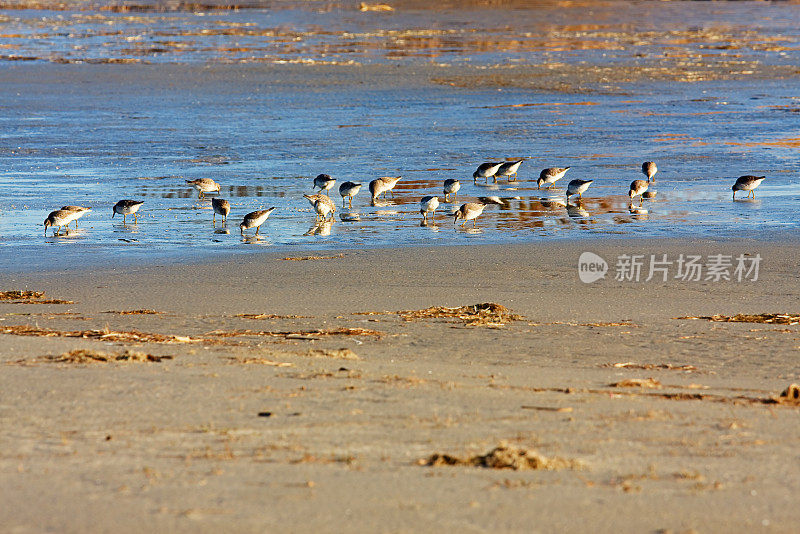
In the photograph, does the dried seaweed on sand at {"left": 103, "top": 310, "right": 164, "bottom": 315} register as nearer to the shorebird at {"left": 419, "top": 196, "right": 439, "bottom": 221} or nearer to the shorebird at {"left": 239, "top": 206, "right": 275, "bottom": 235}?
the shorebird at {"left": 239, "top": 206, "right": 275, "bottom": 235}

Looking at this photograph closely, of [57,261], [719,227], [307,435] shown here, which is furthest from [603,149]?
[307,435]

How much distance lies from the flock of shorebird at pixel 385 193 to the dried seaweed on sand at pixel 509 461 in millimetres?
8349

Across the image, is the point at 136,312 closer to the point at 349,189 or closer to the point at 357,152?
the point at 349,189

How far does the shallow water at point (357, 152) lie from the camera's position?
514 inches

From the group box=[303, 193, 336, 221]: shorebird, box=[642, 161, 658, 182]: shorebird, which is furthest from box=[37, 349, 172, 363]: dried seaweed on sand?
box=[642, 161, 658, 182]: shorebird

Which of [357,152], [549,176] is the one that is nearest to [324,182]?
A: [549,176]

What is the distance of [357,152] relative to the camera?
62.4 ft

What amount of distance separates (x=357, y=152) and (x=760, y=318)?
11.4 m

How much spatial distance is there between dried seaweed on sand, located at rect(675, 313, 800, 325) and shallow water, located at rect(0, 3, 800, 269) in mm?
3989

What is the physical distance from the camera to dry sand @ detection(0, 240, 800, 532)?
4.10 metres

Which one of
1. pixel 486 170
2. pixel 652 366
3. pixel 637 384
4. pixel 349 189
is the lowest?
pixel 652 366

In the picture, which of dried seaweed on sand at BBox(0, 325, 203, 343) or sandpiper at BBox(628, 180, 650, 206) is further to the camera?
sandpiper at BBox(628, 180, 650, 206)

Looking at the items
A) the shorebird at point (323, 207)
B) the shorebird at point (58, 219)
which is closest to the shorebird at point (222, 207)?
the shorebird at point (323, 207)

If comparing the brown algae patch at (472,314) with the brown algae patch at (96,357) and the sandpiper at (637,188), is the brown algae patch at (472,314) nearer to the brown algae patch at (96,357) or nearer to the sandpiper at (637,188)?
the brown algae patch at (96,357)
